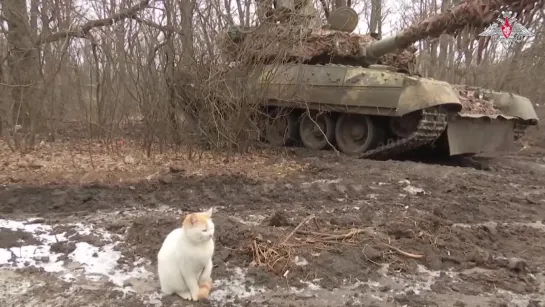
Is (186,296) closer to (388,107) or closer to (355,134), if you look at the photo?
(388,107)

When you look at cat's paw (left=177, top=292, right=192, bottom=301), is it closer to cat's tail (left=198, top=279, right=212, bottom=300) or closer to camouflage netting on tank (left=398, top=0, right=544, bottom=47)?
cat's tail (left=198, top=279, right=212, bottom=300)

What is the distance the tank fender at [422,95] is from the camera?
9.51 m

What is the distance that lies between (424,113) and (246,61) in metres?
3.22

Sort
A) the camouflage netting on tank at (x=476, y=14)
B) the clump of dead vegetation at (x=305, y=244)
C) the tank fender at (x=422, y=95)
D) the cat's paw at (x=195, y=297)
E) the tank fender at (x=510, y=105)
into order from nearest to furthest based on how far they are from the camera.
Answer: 1. the cat's paw at (x=195, y=297)
2. the clump of dead vegetation at (x=305, y=244)
3. the camouflage netting on tank at (x=476, y=14)
4. the tank fender at (x=422, y=95)
5. the tank fender at (x=510, y=105)

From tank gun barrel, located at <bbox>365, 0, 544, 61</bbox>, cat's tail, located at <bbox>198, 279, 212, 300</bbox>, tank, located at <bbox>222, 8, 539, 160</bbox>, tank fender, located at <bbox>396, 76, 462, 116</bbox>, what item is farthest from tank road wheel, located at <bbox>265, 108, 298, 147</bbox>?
cat's tail, located at <bbox>198, 279, 212, 300</bbox>

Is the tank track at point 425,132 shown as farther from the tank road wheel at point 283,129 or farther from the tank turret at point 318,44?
the tank road wheel at point 283,129

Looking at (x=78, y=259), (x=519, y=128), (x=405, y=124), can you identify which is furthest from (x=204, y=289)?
(x=519, y=128)

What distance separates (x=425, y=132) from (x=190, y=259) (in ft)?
23.2

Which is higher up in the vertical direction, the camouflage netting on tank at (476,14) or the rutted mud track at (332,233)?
the camouflage netting on tank at (476,14)

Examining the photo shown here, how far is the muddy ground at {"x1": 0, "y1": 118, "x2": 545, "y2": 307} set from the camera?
3975mm

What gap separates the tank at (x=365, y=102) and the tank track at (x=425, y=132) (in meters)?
0.02

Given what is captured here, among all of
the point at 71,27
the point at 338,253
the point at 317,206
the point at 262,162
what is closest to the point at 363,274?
the point at 338,253

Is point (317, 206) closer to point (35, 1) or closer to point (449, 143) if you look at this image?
point (449, 143)

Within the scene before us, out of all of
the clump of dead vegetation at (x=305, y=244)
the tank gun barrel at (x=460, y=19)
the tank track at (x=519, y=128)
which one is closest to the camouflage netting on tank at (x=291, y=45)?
the tank gun barrel at (x=460, y=19)
